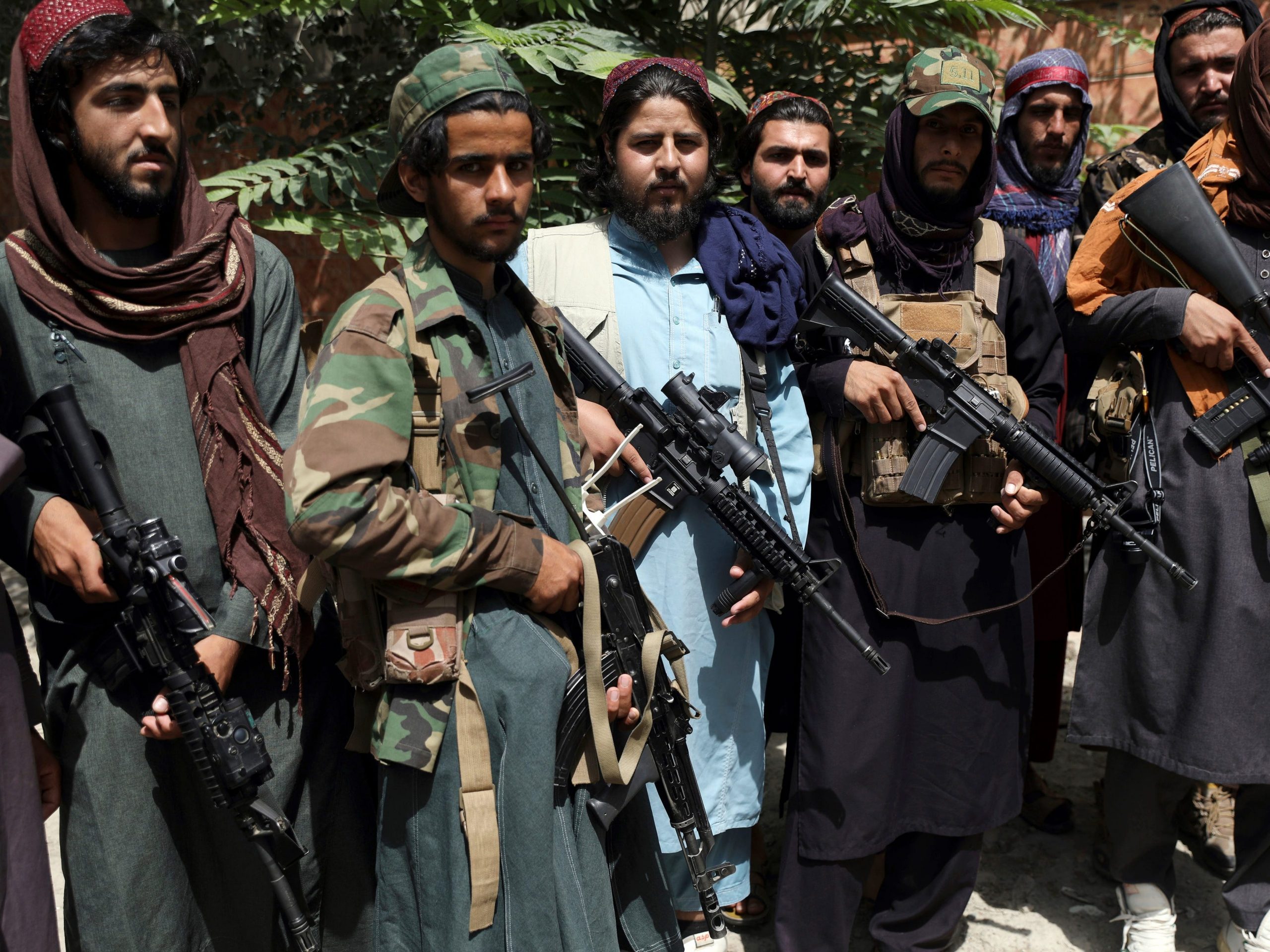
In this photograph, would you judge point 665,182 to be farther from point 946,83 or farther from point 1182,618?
point 1182,618

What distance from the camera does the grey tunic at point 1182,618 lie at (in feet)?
9.41

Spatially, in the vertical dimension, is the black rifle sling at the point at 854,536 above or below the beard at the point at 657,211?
below

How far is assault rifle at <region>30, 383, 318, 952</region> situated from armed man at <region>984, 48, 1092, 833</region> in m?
2.70

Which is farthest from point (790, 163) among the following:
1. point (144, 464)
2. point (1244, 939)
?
point (1244, 939)

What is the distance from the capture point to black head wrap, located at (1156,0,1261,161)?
356cm

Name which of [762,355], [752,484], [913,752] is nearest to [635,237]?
[762,355]

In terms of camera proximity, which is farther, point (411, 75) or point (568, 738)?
point (411, 75)

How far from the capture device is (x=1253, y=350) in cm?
288

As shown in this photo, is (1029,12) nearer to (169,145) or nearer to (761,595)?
(761,595)

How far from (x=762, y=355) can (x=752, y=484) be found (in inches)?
14.5

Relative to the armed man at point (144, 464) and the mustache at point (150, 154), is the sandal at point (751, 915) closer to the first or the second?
the armed man at point (144, 464)

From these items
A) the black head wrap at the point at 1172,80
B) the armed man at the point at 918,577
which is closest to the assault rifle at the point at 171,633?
the armed man at the point at 918,577

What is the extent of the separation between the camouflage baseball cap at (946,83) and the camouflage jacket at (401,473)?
1.56 m

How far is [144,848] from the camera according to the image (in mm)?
2209
